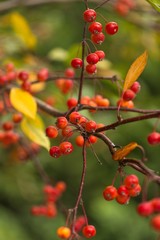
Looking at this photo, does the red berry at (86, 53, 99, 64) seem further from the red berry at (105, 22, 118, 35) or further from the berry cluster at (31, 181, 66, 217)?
the berry cluster at (31, 181, 66, 217)

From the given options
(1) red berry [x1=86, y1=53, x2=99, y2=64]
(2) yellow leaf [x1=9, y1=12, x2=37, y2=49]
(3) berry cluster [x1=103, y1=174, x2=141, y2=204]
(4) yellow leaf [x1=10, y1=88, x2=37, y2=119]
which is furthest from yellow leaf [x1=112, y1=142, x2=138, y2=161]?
(2) yellow leaf [x1=9, y1=12, x2=37, y2=49]

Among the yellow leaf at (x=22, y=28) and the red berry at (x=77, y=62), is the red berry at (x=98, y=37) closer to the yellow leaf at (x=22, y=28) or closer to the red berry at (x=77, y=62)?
the red berry at (x=77, y=62)

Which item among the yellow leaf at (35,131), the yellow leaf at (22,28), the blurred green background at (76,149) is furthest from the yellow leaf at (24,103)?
the yellow leaf at (22,28)

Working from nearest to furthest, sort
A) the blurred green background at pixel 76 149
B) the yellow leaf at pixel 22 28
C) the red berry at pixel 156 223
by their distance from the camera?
the red berry at pixel 156 223
the yellow leaf at pixel 22 28
the blurred green background at pixel 76 149

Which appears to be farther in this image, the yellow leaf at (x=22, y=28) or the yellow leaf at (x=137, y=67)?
the yellow leaf at (x=22, y=28)

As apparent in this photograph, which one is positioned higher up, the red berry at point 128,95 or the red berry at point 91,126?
the red berry at point 91,126

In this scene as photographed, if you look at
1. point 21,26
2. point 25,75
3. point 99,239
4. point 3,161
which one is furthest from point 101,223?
point 25,75
